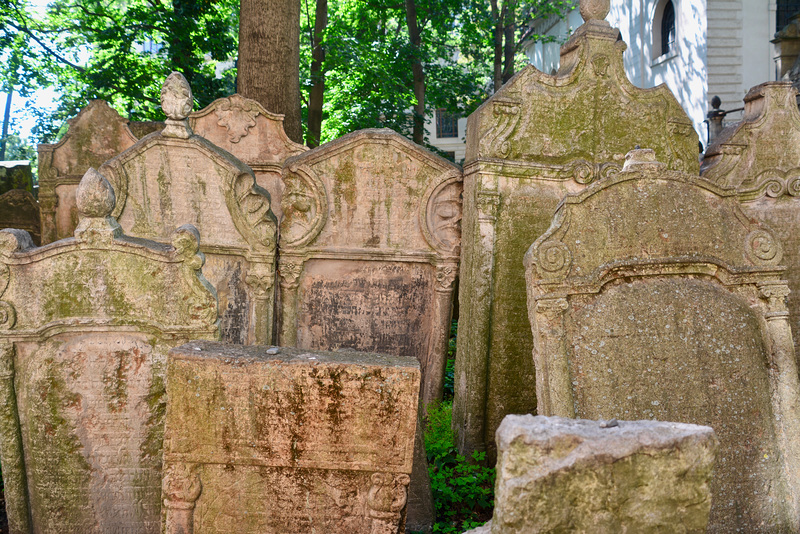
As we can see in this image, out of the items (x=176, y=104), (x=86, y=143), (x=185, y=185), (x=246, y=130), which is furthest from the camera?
(x=86, y=143)

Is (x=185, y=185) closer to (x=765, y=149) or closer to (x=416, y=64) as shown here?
(x=765, y=149)

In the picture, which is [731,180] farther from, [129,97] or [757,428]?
[129,97]

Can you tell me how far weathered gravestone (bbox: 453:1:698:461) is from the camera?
5.21 metres

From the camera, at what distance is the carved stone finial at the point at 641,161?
3922 mm

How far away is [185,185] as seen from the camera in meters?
5.25

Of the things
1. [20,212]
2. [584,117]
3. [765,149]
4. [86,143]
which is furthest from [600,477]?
[20,212]

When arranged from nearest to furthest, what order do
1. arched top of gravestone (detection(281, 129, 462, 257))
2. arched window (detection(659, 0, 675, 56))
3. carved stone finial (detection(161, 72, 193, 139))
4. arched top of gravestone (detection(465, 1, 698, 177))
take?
carved stone finial (detection(161, 72, 193, 139)) < arched top of gravestone (detection(465, 1, 698, 177)) < arched top of gravestone (detection(281, 129, 462, 257)) < arched window (detection(659, 0, 675, 56))

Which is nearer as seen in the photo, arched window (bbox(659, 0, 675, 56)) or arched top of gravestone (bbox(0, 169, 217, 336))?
arched top of gravestone (bbox(0, 169, 217, 336))

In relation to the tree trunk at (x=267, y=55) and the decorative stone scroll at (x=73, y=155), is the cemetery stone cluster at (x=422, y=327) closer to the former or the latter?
the tree trunk at (x=267, y=55)

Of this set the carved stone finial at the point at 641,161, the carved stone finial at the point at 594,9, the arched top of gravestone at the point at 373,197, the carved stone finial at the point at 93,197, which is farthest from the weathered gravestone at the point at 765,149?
the carved stone finial at the point at 93,197

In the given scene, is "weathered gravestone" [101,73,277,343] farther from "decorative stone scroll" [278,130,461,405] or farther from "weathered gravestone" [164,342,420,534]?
"weathered gravestone" [164,342,420,534]

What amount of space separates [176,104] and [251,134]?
1508mm

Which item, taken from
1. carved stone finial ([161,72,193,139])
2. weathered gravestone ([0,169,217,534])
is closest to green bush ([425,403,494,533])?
A: weathered gravestone ([0,169,217,534])

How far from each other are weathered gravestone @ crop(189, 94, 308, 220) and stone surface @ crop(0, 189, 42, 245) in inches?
158
